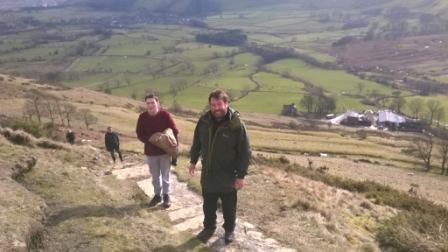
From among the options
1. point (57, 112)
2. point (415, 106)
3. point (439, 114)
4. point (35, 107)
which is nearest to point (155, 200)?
point (35, 107)

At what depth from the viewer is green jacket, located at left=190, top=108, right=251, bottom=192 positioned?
1118 centimetres

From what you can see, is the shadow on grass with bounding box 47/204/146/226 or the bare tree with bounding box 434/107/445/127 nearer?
the shadow on grass with bounding box 47/204/146/226

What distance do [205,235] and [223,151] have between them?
242cm

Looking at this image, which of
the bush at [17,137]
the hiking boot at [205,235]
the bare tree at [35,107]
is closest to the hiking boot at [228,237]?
the hiking boot at [205,235]

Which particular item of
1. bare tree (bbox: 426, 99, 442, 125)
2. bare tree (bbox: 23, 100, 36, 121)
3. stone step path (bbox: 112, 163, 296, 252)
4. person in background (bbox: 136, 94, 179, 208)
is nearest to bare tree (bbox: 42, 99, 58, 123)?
bare tree (bbox: 23, 100, 36, 121)

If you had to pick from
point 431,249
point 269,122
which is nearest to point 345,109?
point 269,122

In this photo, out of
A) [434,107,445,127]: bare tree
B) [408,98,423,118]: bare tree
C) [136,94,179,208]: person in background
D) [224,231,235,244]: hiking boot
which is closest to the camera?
[224,231,235,244]: hiking boot

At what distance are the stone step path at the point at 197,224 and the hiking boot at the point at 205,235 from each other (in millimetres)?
108

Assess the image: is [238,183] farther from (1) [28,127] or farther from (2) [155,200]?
(1) [28,127]

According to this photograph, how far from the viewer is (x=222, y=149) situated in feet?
37.2

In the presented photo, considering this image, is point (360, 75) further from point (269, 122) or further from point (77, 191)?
point (77, 191)

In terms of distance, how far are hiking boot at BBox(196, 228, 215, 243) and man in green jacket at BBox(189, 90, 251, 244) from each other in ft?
2.60

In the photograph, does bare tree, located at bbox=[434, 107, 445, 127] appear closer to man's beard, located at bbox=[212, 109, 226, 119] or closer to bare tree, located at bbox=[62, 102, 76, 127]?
bare tree, located at bbox=[62, 102, 76, 127]

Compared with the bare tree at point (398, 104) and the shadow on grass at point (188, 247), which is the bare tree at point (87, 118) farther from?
the bare tree at point (398, 104)
